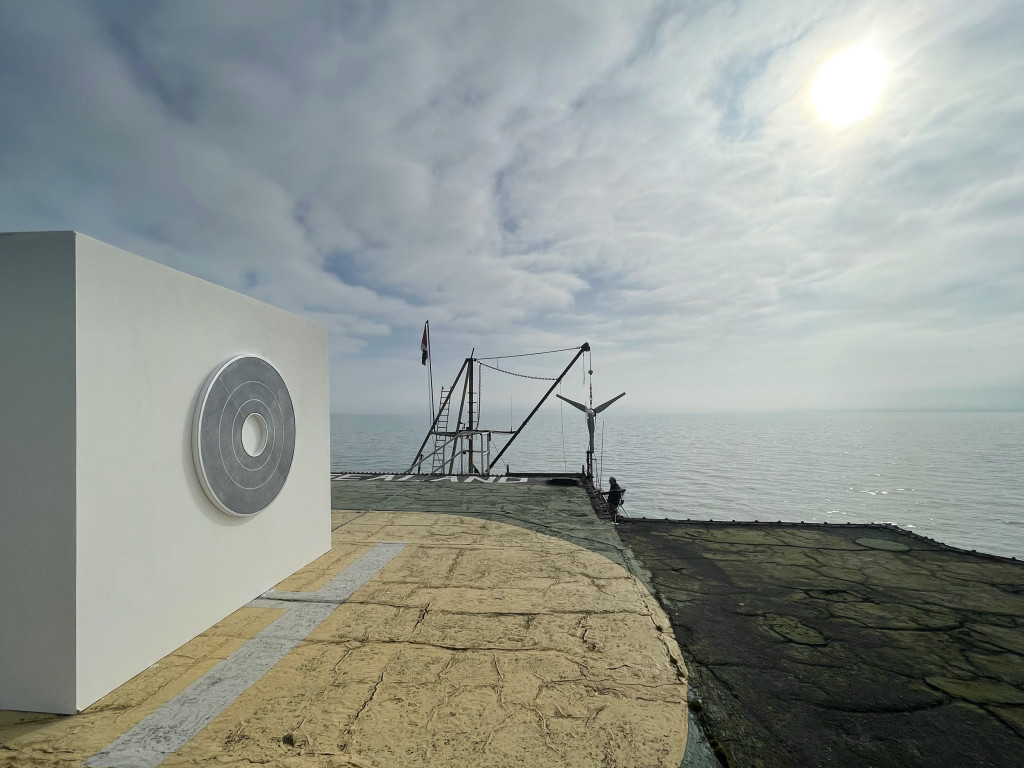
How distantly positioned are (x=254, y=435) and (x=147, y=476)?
4.64ft

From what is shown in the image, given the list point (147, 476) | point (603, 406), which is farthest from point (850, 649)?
point (603, 406)

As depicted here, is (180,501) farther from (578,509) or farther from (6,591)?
(578,509)

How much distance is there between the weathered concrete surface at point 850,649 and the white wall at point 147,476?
14.3ft

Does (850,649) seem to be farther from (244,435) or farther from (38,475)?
(38,475)

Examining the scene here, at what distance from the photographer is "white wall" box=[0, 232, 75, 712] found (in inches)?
125

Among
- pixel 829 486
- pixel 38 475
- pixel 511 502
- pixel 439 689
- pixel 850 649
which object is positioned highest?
pixel 38 475

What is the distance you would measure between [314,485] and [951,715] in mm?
6718

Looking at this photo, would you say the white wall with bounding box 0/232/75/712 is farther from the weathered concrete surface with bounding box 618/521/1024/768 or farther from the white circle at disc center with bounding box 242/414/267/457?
the weathered concrete surface with bounding box 618/521/1024/768

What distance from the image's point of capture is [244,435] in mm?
4977

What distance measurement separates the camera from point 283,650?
13.1 feet

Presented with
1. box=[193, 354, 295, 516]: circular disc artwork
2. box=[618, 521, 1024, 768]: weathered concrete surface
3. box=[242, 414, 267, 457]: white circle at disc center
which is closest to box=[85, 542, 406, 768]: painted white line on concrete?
box=[193, 354, 295, 516]: circular disc artwork

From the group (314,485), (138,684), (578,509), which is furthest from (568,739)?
(578,509)

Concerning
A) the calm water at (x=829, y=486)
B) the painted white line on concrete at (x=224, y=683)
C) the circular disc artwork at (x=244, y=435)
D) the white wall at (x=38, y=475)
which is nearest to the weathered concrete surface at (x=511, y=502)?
the painted white line on concrete at (x=224, y=683)

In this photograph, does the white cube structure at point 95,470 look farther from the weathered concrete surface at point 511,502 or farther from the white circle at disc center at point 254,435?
the weathered concrete surface at point 511,502
